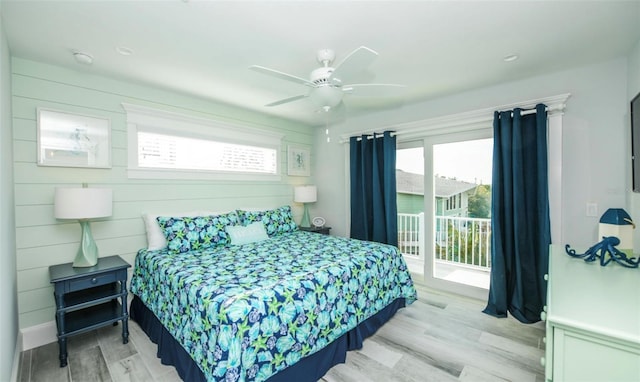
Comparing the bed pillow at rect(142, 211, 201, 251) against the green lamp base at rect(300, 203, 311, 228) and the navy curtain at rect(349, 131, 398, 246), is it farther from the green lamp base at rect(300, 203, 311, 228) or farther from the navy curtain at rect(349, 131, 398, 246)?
the navy curtain at rect(349, 131, 398, 246)

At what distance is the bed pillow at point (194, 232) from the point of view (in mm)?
2850

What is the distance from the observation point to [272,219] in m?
3.82

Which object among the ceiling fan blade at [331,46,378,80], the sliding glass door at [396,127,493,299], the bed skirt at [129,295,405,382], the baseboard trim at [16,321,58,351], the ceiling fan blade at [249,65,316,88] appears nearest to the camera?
the ceiling fan blade at [331,46,378,80]

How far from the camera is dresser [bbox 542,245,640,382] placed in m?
0.95

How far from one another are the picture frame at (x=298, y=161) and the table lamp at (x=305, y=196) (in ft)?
1.12

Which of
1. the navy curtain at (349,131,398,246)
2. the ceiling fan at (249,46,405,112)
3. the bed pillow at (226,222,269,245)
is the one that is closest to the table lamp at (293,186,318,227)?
the navy curtain at (349,131,398,246)

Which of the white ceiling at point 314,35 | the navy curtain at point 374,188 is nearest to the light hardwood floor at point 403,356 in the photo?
the navy curtain at point 374,188

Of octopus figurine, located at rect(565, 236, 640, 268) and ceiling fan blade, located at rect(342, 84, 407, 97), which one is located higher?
ceiling fan blade, located at rect(342, 84, 407, 97)

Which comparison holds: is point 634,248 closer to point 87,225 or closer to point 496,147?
point 496,147

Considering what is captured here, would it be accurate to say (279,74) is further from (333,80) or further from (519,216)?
(519,216)

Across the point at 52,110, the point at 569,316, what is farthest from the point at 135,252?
the point at 569,316

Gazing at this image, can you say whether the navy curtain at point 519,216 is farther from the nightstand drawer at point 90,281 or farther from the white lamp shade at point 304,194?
the nightstand drawer at point 90,281

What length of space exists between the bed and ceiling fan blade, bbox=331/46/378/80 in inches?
57.1

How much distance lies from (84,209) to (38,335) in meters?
1.24
